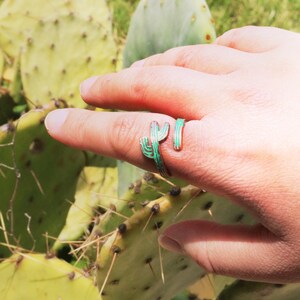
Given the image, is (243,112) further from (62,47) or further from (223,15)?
(223,15)

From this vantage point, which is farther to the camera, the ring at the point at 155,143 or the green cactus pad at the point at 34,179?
the green cactus pad at the point at 34,179

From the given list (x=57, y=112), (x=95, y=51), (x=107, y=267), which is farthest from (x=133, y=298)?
(x=95, y=51)

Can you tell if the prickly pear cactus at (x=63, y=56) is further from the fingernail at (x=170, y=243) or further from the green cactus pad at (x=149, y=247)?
the fingernail at (x=170, y=243)

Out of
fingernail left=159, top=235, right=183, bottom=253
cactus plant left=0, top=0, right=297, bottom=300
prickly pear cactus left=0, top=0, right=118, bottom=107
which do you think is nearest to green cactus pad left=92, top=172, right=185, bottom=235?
cactus plant left=0, top=0, right=297, bottom=300

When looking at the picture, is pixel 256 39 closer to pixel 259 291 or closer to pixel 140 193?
pixel 140 193

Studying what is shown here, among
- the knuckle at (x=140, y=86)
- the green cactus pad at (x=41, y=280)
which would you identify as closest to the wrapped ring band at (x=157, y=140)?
the knuckle at (x=140, y=86)

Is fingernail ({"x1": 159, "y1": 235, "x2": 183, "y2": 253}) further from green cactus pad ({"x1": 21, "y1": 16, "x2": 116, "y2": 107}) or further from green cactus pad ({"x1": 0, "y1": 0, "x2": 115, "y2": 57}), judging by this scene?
green cactus pad ({"x1": 0, "y1": 0, "x2": 115, "y2": 57})

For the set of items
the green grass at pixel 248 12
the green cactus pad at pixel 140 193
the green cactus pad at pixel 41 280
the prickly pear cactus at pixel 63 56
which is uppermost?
the prickly pear cactus at pixel 63 56
